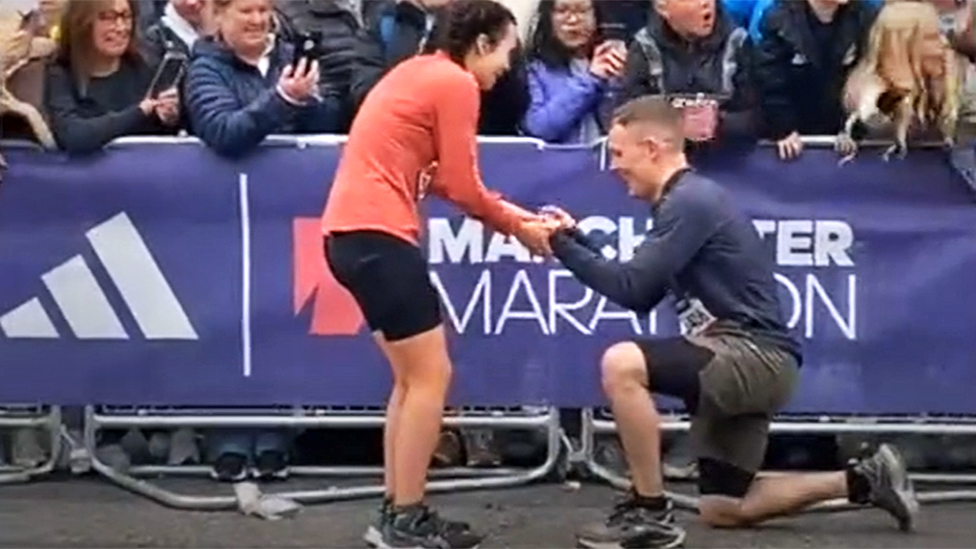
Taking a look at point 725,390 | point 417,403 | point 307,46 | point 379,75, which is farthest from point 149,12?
point 725,390

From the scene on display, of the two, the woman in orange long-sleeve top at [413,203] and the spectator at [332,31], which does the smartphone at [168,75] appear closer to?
the spectator at [332,31]

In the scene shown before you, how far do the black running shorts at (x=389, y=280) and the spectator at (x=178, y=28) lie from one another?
1713 mm

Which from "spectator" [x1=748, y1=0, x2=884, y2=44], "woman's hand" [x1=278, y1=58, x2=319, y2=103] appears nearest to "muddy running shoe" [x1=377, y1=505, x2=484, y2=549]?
"woman's hand" [x1=278, y1=58, x2=319, y2=103]

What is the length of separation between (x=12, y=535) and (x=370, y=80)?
7.05 feet

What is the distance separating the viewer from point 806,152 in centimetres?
789

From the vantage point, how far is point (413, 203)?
6.91 metres

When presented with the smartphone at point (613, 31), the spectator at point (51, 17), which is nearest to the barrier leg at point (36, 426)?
the spectator at point (51, 17)

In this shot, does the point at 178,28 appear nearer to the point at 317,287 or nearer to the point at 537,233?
the point at 317,287

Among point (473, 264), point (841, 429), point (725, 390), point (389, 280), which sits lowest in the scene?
point (841, 429)

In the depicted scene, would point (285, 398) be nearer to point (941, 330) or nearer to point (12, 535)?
point (12, 535)

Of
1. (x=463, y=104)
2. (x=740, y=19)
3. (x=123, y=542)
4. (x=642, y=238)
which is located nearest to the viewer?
(x=463, y=104)

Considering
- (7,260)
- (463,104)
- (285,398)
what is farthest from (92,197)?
(463,104)

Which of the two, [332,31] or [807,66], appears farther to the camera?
[332,31]

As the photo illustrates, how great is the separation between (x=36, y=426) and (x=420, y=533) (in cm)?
191
